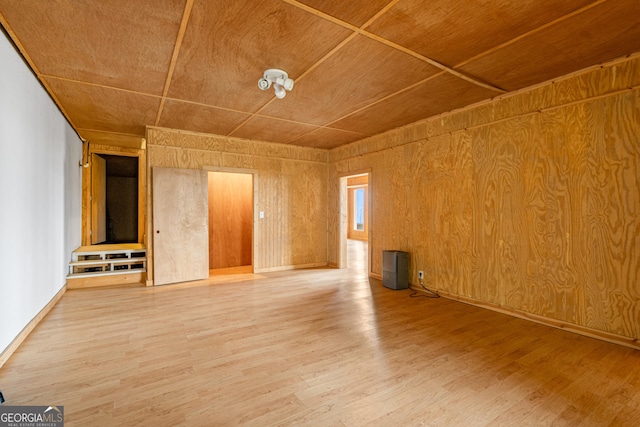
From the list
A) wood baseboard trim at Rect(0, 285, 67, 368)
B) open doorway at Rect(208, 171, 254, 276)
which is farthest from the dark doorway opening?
wood baseboard trim at Rect(0, 285, 67, 368)

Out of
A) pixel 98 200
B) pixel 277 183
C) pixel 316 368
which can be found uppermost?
pixel 277 183

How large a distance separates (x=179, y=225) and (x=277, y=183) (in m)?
2.08

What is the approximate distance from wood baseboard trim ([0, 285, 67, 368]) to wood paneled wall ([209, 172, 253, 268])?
2792 millimetres

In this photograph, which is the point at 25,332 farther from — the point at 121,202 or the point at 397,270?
the point at 121,202

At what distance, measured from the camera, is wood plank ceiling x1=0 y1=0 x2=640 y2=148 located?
200 centimetres

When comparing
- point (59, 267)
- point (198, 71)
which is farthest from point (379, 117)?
point (59, 267)

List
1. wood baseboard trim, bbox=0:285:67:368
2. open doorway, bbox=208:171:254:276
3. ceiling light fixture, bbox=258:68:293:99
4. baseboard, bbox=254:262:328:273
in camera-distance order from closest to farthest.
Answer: wood baseboard trim, bbox=0:285:67:368, ceiling light fixture, bbox=258:68:293:99, baseboard, bbox=254:262:328:273, open doorway, bbox=208:171:254:276

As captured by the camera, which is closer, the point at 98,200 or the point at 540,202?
the point at 540,202

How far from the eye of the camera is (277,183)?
6012 millimetres

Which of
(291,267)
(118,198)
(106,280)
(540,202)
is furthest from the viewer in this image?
(118,198)

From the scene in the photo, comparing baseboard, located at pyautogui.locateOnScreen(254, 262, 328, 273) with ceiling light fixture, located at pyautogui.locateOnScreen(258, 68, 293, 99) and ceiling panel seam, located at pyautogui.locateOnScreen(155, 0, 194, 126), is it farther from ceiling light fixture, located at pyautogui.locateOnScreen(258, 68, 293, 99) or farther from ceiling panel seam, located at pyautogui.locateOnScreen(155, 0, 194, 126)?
ceiling light fixture, located at pyautogui.locateOnScreen(258, 68, 293, 99)

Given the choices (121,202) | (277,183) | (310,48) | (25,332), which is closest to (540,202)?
(310,48)

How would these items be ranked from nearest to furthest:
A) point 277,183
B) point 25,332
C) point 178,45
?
point 178,45 → point 25,332 → point 277,183

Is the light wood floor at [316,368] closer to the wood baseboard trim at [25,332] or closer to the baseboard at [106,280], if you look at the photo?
the wood baseboard trim at [25,332]
